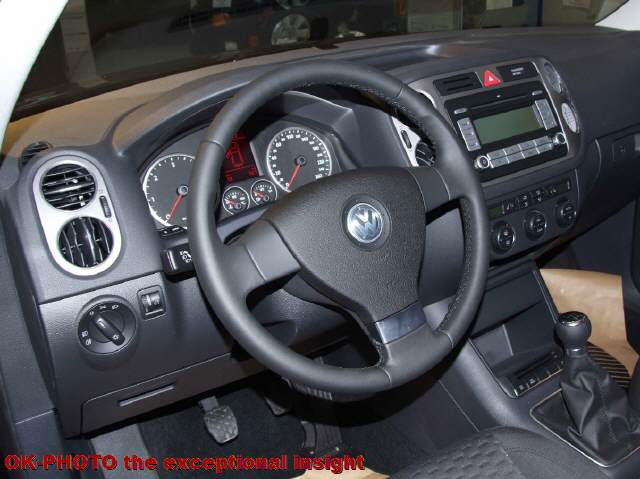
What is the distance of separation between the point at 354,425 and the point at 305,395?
16 cm

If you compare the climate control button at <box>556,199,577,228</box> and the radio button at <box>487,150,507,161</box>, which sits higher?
the radio button at <box>487,150,507,161</box>

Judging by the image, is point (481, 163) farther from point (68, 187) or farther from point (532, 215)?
point (68, 187)

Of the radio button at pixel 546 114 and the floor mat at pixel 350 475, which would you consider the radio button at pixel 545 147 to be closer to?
the radio button at pixel 546 114

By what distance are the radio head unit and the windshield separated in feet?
1.63

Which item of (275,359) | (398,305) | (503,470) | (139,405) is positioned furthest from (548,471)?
(139,405)

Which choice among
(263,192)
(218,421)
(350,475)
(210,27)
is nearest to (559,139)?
(263,192)

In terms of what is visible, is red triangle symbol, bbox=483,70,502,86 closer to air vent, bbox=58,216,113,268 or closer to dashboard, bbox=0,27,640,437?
dashboard, bbox=0,27,640,437

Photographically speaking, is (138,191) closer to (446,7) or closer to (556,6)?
(446,7)

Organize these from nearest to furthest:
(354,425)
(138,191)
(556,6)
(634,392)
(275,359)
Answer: (275,359), (138,191), (634,392), (354,425), (556,6)

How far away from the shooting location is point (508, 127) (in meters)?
1.69

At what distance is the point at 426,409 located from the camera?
1.76m

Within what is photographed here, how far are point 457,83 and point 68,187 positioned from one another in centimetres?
85

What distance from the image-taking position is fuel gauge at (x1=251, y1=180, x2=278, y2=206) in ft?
5.11

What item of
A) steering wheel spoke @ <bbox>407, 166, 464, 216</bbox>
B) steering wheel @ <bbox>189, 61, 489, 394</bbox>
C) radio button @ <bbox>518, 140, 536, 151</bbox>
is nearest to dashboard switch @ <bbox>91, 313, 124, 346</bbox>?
steering wheel @ <bbox>189, 61, 489, 394</bbox>
